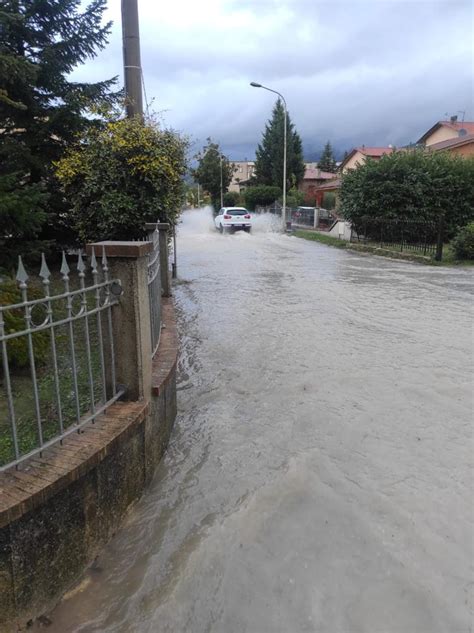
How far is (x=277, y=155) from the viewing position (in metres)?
57.6

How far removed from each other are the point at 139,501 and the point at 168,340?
69.4 inches

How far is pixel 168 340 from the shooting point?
15.9 ft

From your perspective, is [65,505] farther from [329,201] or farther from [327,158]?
[327,158]

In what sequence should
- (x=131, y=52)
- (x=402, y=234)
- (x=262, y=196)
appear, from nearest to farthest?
(x=131, y=52) < (x=402, y=234) < (x=262, y=196)

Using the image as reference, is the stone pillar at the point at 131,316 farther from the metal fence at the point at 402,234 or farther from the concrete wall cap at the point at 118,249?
the metal fence at the point at 402,234

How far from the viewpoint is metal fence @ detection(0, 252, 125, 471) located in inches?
99.3

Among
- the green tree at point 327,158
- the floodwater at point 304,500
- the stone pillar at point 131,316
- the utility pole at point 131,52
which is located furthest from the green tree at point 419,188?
the green tree at point 327,158

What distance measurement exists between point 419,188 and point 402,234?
2432 millimetres

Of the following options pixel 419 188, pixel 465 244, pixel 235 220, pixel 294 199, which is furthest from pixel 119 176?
pixel 294 199

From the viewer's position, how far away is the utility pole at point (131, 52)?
8.27m

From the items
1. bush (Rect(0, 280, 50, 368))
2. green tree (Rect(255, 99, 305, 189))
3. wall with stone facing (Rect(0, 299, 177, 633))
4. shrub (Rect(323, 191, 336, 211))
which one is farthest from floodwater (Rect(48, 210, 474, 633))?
green tree (Rect(255, 99, 305, 189))

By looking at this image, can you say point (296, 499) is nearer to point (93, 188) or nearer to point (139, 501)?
point (139, 501)

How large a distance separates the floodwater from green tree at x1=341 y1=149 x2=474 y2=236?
14134mm

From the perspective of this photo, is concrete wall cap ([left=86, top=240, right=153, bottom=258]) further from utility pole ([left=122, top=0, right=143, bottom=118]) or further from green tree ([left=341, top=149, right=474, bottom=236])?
green tree ([left=341, top=149, right=474, bottom=236])
